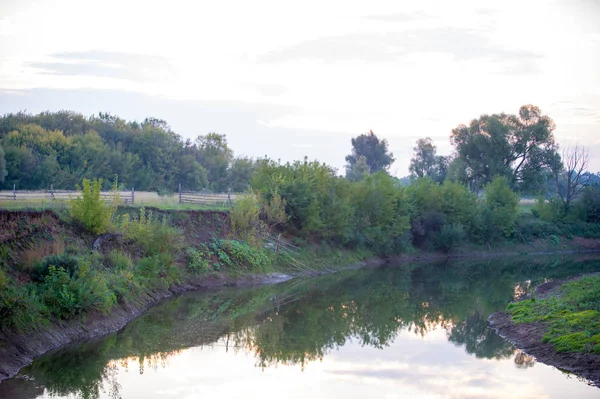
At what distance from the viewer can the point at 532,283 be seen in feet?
142

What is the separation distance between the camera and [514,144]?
8788 cm

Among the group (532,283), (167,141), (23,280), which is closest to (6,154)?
(167,141)

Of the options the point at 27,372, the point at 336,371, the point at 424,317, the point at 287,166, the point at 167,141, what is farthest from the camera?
the point at 167,141

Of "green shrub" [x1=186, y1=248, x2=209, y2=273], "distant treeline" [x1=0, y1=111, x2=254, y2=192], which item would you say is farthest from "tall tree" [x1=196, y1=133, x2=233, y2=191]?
"green shrub" [x1=186, y1=248, x2=209, y2=273]

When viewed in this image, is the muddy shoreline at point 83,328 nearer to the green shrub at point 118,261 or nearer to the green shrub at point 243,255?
the green shrub at point 243,255

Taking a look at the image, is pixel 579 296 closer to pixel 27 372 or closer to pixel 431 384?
pixel 431 384

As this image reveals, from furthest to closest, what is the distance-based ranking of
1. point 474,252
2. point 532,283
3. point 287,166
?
1. point 474,252
2. point 287,166
3. point 532,283

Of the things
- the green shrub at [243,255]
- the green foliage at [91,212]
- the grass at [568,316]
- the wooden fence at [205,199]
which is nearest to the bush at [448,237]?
the wooden fence at [205,199]

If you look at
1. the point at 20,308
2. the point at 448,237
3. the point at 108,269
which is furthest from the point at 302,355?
the point at 448,237

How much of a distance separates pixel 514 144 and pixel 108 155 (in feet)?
168

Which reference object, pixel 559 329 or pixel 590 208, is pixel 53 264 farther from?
pixel 590 208

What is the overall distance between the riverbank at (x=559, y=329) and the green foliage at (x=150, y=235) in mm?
16308

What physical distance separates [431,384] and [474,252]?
4714 cm

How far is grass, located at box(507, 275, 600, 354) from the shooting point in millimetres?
20906
